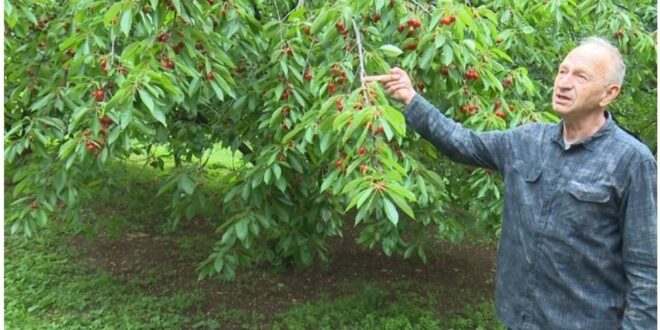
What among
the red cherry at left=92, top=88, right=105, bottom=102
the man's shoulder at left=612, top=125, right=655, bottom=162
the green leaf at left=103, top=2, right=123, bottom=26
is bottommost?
the man's shoulder at left=612, top=125, right=655, bottom=162

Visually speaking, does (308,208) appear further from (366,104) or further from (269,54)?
(366,104)

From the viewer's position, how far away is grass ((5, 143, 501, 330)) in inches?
190

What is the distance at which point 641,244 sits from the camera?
175 centimetres

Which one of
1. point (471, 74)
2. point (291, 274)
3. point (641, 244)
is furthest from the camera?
point (291, 274)

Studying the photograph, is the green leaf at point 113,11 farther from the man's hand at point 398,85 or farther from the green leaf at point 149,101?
the man's hand at point 398,85

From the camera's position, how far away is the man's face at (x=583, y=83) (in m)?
1.81

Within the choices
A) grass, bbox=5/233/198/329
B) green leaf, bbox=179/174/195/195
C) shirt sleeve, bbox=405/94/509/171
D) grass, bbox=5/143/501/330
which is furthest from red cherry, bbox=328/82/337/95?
grass, bbox=5/233/198/329

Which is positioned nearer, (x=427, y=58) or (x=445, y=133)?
(x=445, y=133)

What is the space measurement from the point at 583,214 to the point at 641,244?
145mm

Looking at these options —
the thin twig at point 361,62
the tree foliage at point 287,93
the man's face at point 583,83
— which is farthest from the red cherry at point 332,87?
the man's face at point 583,83

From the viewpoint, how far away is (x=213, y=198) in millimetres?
4320

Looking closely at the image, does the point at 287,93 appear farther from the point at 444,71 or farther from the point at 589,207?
the point at 589,207

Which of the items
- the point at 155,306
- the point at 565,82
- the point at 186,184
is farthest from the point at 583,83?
the point at 155,306

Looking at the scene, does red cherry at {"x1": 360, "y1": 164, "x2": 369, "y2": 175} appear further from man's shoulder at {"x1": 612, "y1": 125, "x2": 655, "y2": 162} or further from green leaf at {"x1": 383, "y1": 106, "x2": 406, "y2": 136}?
man's shoulder at {"x1": 612, "y1": 125, "x2": 655, "y2": 162}
